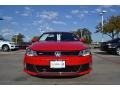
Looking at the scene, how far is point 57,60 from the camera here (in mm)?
6285

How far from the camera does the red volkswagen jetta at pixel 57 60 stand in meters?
6.29

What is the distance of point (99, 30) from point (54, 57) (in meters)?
34.2

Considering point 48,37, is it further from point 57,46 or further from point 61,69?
point 61,69

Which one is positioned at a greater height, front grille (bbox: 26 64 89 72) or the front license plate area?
the front license plate area

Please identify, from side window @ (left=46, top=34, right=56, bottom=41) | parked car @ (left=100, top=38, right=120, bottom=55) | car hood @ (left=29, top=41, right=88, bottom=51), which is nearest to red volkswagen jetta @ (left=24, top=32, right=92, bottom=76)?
car hood @ (left=29, top=41, right=88, bottom=51)

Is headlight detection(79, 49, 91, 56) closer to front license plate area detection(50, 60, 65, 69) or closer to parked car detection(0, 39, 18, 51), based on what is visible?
front license plate area detection(50, 60, 65, 69)

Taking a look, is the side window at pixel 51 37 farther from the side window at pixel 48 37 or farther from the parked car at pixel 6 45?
the parked car at pixel 6 45

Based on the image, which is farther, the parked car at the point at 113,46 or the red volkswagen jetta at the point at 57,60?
the parked car at the point at 113,46

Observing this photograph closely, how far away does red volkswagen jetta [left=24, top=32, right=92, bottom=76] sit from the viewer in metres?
6.29

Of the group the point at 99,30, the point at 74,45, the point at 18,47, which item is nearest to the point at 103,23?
the point at 99,30

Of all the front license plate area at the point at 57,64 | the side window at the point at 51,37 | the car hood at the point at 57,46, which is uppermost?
the side window at the point at 51,37

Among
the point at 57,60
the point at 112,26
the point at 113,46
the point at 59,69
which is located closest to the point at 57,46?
the point at 57,60

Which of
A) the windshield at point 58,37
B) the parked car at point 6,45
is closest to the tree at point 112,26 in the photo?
the parked car at point 6,45
